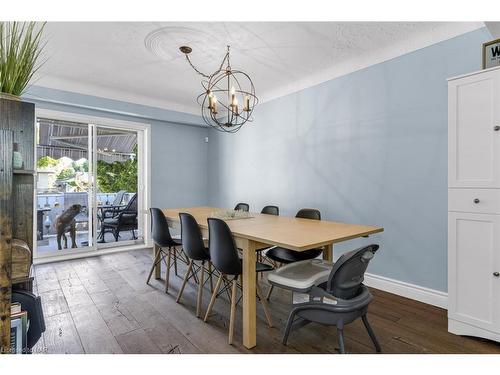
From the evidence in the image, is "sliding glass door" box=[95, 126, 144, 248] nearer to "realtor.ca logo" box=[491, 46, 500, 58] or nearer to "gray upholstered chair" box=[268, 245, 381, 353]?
"gray upholstered chair" box=[268, 245, 381, 353]

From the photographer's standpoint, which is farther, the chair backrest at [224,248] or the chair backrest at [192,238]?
the chair backrest at [192,238]

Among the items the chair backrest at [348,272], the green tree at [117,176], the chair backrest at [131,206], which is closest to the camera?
→ the chair backrest at [348,272]

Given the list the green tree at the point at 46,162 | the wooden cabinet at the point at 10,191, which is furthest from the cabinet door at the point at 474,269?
the green tree at the point at 46,162

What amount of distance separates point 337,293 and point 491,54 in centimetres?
208

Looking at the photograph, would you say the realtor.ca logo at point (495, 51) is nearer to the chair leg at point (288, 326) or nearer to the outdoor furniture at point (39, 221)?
the chair leg at point (288, 326)

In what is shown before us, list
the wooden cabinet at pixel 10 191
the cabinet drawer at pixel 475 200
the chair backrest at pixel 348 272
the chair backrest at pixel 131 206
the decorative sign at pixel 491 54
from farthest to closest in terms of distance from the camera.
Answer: the chair backrest at pixel 131 206
the decorative sign at pixel 491 54
the cabinet drawer at pixel 475 200
the chair backrest at pixel 348 272
the wooden cabinet at pixel 10 191

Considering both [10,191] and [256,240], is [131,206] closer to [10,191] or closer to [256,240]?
[256,240]

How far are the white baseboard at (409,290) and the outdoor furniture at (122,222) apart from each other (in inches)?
154

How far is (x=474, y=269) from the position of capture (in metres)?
2.03

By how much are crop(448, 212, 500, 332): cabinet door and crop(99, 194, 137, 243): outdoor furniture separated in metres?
4.64

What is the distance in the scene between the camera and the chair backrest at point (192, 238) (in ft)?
8.16

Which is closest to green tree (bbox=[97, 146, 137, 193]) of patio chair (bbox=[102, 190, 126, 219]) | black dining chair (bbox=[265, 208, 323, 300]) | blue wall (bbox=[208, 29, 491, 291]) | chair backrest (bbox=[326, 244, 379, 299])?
patio chair (bbox=[102, 190, 126, 219])

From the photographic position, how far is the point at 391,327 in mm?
2240

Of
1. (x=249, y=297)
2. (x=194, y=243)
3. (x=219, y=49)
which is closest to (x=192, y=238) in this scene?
(x=194, y=243)
